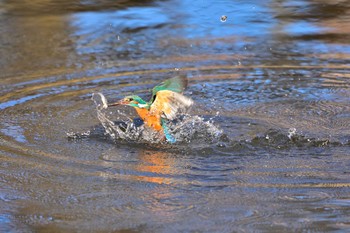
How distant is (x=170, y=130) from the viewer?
599 centimetres

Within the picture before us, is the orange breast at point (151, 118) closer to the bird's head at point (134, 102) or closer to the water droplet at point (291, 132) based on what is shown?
the bird's head at point (134, 102)

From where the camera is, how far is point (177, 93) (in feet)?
19.0

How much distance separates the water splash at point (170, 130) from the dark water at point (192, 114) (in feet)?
0.13

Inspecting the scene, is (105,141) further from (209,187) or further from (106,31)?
(106,31)

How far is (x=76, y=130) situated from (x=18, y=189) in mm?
1418

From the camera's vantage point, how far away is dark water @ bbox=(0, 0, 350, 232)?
4.32 m

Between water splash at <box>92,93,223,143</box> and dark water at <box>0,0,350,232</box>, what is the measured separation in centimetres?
4

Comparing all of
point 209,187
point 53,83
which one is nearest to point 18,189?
Result: point 209,187

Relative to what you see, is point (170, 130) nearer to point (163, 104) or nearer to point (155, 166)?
point (163, 104)

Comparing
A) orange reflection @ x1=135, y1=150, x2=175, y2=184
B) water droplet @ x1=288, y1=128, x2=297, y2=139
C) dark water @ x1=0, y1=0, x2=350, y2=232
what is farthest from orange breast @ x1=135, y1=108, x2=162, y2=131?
water droplet @ x1=288, y1=128, x2=297, y2=139

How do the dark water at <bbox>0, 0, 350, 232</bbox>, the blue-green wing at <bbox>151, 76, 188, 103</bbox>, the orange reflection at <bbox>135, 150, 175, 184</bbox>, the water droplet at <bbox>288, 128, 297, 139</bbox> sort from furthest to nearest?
1. the water droplet at <bbox>288, 128, 297, 139</bbox>
2. the blue-green wing at <bbox>151, 76, 188, 103</bbox>
3. the orange reflection at <bbox>135, 150, 175, 184</bbox>
4. the dark water at <bbox>0, 0, 350, 232</bbox>

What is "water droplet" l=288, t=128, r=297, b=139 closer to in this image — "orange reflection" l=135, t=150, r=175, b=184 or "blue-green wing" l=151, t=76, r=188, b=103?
"blue-green wing" l=151, t=76, r=188, b=103

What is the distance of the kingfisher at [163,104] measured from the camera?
18.9ft

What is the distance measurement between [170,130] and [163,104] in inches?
9.2
